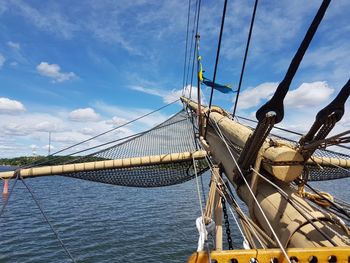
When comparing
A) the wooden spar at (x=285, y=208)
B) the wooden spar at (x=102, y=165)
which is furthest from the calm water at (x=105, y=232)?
the wooden spar at (x=285, y=208)

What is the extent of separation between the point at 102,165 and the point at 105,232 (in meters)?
11.5

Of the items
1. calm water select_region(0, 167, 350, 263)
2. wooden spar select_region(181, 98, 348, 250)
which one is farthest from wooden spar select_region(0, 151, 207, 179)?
calm water select_region(0, 167, 350, 263)

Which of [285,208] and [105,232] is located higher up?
[285,208]

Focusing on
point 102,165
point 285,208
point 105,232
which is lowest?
point 105,232

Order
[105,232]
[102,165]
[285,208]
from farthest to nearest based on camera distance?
[105,232], [102,165], [285,208]

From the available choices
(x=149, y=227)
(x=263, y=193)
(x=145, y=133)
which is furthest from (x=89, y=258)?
(x=263, y=193)

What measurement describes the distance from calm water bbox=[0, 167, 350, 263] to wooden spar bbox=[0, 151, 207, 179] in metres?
7.24

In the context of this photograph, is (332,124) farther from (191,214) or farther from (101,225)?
(191,214)

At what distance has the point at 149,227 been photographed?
19.0 meters

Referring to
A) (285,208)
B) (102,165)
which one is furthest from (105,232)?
(285,208)

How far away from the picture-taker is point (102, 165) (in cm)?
768

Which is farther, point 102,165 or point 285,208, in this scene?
point 102,165

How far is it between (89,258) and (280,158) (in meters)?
12.5

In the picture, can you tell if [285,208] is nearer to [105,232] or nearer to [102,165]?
[102,165]
